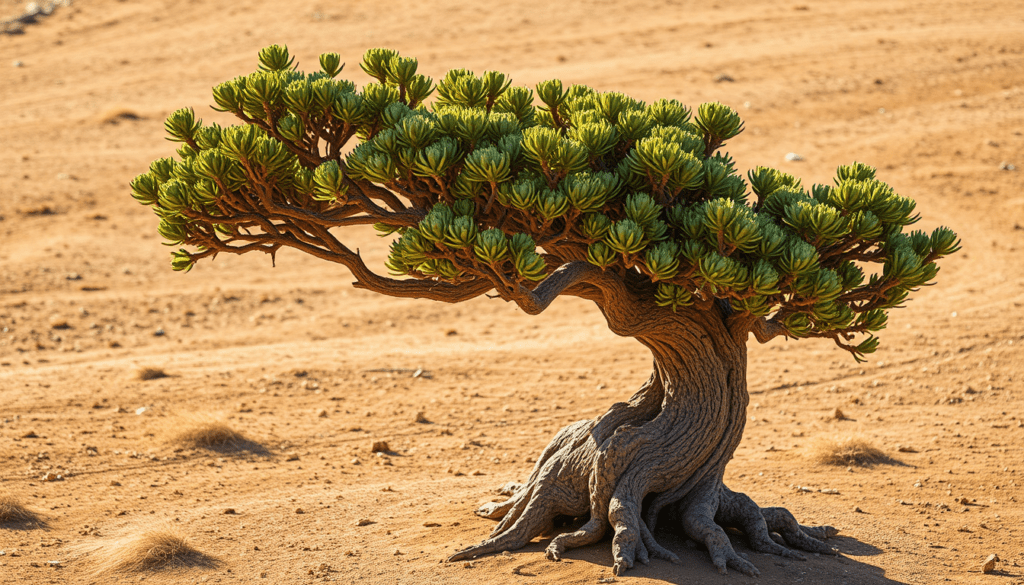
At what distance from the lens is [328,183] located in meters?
5.82

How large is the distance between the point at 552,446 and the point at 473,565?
4.22ft

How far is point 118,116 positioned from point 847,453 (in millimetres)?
22491

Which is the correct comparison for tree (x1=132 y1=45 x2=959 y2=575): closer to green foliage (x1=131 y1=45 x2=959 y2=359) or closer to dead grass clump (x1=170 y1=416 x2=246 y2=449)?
green foliage (x1=131 y1=45 x2=959 y2=359)

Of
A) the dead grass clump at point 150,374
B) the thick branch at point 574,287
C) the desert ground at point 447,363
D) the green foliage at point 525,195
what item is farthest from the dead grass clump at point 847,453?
the dead grass clump at point 150,374

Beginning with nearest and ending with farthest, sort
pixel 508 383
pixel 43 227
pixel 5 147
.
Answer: pixel 508 383
pixel 43 227
pixel 5 147

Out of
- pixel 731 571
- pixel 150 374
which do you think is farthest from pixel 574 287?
pixel 150 374

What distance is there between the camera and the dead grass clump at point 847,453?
33.2 ft

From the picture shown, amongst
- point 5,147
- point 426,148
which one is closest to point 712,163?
point 426,148

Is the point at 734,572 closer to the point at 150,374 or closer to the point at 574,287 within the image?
the point at 574,287

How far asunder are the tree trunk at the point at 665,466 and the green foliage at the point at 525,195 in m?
0.68

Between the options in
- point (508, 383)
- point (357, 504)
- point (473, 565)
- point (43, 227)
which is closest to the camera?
point (473, 565)

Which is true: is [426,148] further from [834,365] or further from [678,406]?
[834,365]

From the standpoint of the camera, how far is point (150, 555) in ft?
25.4

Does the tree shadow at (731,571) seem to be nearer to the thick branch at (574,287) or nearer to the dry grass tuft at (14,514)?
the thick branch at (574,287)
